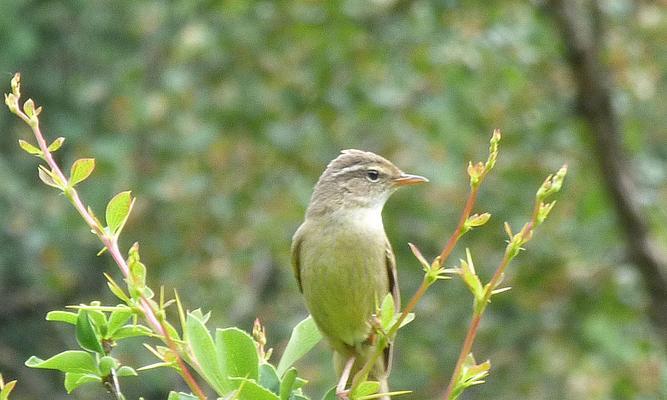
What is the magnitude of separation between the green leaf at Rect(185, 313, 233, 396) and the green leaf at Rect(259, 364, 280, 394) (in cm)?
8

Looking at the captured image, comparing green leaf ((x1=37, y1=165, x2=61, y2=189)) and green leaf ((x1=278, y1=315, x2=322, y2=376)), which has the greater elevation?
green leaf ((x1=37, y1=165, x2=61, y2=189))

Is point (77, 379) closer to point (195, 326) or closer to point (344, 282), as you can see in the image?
point (195, 326)

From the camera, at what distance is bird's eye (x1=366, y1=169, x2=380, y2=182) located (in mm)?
4500

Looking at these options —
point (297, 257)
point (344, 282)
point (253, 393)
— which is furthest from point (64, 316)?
point (297, 257)

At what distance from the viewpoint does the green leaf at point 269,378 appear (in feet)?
7.18

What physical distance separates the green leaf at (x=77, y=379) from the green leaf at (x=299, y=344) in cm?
50

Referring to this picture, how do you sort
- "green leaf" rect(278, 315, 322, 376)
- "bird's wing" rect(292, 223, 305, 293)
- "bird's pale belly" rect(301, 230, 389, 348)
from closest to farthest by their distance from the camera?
"green leaf" rect(278, 315, 322, 376), "bird's pale belly" rect(301, 230, 389, 348), "bird's wing" rect(292, 223, 305, 293)

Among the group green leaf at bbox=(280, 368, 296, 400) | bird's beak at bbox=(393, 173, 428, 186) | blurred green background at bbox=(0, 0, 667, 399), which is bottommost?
blurred green background at bbox=(0, 0, 667, 399)

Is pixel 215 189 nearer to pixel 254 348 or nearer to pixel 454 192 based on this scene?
pixel 454 192

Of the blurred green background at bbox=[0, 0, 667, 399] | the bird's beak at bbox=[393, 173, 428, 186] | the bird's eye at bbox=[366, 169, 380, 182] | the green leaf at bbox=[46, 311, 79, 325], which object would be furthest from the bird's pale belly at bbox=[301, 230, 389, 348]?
the blurred green background at bbox=[0, 0, 667, 399]

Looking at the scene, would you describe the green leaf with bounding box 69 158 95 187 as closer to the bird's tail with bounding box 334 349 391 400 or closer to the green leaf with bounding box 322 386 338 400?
the green leaf with bounding box 322 386 338 400

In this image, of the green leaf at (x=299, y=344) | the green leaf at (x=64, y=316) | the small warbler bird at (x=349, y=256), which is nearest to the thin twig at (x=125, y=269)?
the green leaf at (x=64, y=316)

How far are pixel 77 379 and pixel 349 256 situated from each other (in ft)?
6.61

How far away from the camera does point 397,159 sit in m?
8.47
